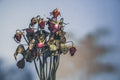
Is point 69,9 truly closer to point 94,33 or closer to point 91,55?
point 94,33

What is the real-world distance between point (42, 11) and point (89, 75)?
56 cm

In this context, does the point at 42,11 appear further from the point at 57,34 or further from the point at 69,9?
the point at 57,34

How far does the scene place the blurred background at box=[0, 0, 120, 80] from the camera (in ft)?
5.25

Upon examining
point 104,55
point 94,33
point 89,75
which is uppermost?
point 94,33

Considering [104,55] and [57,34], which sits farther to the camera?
[104,55]

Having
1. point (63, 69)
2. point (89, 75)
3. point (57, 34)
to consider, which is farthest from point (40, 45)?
point (89, 75)

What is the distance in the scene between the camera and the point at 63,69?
1.60 metres

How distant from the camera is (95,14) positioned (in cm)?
162

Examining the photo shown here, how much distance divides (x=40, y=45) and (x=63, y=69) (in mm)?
400

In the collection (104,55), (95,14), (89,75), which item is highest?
(95,14)

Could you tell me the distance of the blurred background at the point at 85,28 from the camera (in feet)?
5.25

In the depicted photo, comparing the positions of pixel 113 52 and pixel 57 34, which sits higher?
pixel 57 34

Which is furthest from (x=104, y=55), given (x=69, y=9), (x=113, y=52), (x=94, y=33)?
(x=69, y=9)

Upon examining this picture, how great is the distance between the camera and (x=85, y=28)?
1.61 meters
